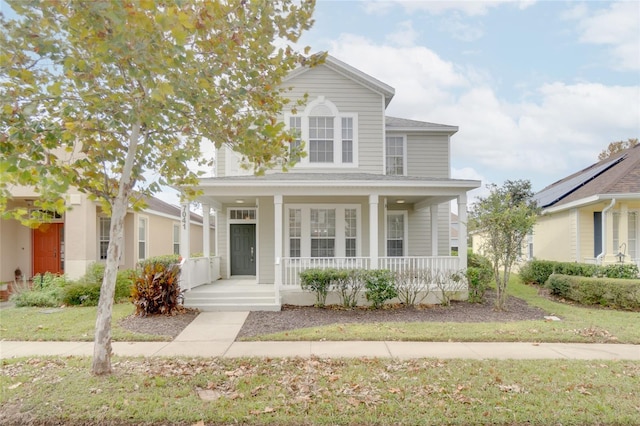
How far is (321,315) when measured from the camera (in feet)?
29.3

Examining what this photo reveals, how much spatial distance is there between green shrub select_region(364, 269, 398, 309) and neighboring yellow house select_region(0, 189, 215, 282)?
27.5ft

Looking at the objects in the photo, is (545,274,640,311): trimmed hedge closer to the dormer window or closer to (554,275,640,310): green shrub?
(554,275,640,310): green shrub

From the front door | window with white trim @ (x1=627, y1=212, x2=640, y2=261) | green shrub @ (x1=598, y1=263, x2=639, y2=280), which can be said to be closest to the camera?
green shrub @ (x1=598, y1=263, x2=639, y2=280)

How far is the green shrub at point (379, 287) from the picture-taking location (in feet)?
30.7

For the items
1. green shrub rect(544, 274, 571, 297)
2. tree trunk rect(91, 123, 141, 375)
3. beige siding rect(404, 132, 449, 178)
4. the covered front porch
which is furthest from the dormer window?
tree trunk rect(91, 123, 141, 375)

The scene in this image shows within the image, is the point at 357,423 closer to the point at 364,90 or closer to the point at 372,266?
the point at 372,266

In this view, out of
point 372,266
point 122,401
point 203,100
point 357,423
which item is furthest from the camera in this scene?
point 372,266

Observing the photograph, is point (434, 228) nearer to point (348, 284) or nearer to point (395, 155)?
point (395, 155)

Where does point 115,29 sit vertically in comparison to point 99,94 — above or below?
above

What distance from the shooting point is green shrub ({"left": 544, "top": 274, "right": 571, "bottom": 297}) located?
11.1 meters

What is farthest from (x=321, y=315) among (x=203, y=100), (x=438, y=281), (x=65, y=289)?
(x=65, y=289)

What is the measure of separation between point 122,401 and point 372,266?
23.0 feet

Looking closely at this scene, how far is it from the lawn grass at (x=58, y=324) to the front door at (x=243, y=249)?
3.89 meters

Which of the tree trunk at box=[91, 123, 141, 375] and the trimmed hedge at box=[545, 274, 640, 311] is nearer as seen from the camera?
the tree trunk at box=[91, 123, 141, 375]
